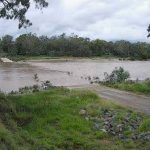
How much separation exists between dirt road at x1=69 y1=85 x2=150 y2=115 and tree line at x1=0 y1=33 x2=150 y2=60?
7770 cm

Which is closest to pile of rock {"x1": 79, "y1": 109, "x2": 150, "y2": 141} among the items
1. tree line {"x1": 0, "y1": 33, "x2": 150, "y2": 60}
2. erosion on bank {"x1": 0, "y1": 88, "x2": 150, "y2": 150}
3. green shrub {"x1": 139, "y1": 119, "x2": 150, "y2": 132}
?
erosion on bank {"x1": 0, "y1": 88, "x2": 150, "y2": 150}

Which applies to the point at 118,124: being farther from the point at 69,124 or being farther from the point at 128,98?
the point at 128,98

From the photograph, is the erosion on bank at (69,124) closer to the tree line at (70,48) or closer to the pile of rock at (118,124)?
the pile of rock at (118,124)

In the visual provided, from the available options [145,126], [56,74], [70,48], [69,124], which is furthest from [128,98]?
[70,48]

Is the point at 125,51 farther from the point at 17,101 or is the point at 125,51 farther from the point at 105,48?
the point at 17,101

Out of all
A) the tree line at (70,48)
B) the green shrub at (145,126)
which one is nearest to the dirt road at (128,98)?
the green shrub at (145,126)

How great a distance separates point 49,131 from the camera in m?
12.5

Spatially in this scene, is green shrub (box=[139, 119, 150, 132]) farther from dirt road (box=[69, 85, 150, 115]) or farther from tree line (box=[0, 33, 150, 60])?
tree line (box=[0, 33, 150, 60])

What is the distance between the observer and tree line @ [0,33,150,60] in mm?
100250

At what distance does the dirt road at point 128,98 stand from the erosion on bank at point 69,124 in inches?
35.0

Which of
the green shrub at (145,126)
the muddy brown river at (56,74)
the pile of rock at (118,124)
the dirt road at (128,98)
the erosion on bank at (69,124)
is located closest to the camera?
the erosion on bank at (69,124)

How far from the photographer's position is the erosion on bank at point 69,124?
1113 cm

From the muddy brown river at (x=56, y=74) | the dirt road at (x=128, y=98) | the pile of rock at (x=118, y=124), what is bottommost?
the muddy brown river at (x=56, y=74)

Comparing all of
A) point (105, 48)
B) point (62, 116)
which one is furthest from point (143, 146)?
point (105, 48)
